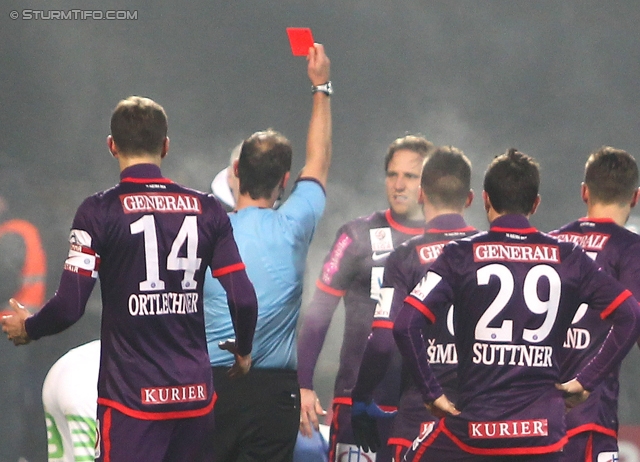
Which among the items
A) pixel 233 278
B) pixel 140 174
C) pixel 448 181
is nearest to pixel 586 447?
pixel 448 181

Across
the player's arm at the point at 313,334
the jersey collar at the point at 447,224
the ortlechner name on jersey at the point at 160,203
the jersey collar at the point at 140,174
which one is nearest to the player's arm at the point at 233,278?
the ortlechner name on jersey at the point at 160,203

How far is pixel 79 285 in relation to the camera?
10.5 feet

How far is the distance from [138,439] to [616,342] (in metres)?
1.53

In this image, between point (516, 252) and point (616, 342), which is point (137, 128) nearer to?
point (516, 252)

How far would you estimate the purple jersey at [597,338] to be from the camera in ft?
12.3

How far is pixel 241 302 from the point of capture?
3400 millimetres

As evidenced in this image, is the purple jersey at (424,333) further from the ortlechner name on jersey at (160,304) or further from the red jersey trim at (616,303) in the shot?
the ortlechner name on jersey at (160,304)

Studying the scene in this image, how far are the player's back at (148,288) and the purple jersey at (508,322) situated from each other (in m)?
0.68

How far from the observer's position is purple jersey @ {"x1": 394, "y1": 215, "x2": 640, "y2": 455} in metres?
3.17

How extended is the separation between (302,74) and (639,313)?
438 cm

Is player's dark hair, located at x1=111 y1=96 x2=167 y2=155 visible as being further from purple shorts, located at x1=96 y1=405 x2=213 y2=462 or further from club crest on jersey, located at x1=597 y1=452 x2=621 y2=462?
club crest on jersey, located at x1=597 y1=452 x2=621 y2=462

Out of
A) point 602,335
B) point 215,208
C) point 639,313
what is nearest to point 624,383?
point 602,335

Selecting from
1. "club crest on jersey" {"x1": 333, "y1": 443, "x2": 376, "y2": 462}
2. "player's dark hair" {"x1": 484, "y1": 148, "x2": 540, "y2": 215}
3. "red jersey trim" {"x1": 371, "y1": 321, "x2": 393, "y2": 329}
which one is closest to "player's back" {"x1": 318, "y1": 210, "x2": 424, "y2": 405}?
"club crest on jersey" {"x1": 333, "y1": 443, "x2": 376, "y2": 462}

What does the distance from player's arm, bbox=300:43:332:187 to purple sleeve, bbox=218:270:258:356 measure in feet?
2.48
